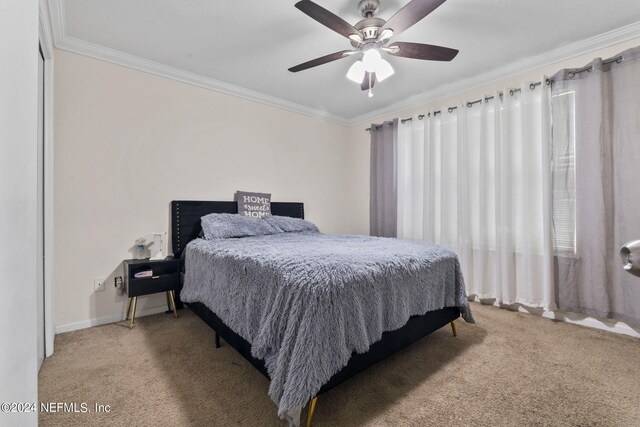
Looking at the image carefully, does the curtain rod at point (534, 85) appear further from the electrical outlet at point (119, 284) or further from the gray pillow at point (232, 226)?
the electrical outlet at point (119, 284)

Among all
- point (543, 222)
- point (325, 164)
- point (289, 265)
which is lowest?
point (289, 265)

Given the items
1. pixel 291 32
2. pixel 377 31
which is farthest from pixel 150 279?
pixel 377 31

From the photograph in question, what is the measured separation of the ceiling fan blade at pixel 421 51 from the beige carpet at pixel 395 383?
82.7 inches

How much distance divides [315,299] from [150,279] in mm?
1893

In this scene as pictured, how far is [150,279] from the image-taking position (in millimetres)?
2475

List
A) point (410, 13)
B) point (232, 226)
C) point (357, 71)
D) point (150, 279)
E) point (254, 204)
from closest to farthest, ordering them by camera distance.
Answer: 1. point (410, 13)
2. point (357, 71)
3. point (150, 279)
4. point (232, 226)
5. point (254, 204)

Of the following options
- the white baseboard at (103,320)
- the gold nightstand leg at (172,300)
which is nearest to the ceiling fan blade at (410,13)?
the gold nightstand leg at (172,300)

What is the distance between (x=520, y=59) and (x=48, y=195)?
4214 millimetres

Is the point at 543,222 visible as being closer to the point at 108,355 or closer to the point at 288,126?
the point at 288,126

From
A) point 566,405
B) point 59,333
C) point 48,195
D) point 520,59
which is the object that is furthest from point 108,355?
point 520,59

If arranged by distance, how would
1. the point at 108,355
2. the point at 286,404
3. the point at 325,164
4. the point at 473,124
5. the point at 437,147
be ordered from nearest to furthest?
the point at 286,404 → the point at 108,355 → the point at 473,124 → the point at 437,147 → the point at 325,164

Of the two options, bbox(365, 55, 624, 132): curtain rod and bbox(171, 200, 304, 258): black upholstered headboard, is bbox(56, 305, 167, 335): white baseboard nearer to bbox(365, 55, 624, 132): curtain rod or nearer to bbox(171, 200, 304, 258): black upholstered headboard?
bbox(171, 200, 304, 258): black upholstered headboard

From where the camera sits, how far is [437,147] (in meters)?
3.46

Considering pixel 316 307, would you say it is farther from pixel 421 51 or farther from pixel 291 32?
pixel 291 32
